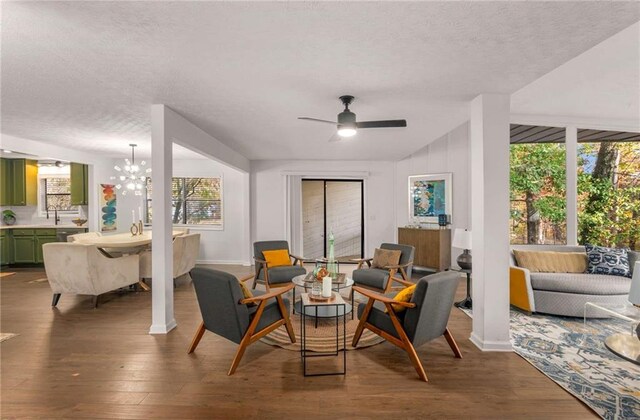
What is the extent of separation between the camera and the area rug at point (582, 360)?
2.08m

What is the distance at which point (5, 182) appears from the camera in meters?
6.31

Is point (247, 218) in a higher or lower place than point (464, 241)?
higher

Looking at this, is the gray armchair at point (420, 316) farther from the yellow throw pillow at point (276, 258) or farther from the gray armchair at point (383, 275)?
the yellow throw pillow at point (276, 258)

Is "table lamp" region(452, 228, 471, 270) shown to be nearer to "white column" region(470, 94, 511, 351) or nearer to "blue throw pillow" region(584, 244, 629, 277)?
"white column" region(470, 94, 511, 351)

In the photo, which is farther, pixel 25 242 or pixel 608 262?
pixel 25 242

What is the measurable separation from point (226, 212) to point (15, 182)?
434 cm

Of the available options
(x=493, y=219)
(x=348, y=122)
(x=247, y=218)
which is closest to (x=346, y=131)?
(x=348, y=122)

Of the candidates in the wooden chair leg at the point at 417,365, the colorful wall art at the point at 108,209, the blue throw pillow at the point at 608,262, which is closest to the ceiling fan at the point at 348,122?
the wooden chair leg at the point at 417,365

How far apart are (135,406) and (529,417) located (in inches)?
102

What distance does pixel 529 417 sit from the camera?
193cm

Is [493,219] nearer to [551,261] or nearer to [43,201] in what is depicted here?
[551,261]

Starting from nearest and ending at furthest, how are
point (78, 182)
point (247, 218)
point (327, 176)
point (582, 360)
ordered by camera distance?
point (582, 360)
point (78, 182)
point (247, 218)
point (327, 176)

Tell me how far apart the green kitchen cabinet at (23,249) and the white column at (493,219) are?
324 inches

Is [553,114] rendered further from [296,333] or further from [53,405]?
[53,405]
